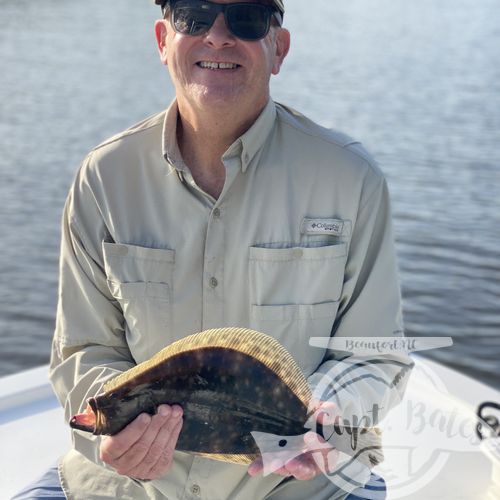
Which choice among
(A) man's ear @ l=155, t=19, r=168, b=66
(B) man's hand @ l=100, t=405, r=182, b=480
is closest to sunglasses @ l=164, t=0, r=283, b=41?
(A) man's ear @ l=155, t=19, r=168, b=66

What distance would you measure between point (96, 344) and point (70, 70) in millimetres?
17127

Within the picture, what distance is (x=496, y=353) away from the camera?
8.19 metres

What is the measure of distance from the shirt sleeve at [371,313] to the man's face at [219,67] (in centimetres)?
54

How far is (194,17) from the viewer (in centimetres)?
278

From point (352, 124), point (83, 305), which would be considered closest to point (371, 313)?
point (83, 305)

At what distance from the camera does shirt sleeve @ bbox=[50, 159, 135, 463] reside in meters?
2.89

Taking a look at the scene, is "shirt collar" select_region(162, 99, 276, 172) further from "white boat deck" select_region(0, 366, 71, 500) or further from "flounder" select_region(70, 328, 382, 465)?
"white boat deck" select_region(0, 366, 71, 500)

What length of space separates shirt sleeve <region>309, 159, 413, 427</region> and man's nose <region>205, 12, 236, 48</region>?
27.2 inches

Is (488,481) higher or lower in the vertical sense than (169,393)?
lower

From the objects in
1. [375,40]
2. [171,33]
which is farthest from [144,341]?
[375,40]

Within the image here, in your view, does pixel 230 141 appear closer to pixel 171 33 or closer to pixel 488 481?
pixel 171 33

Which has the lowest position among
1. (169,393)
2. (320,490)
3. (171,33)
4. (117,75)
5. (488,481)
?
(117,75)

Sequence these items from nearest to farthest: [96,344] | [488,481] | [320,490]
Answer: [320,490] < [96,344] < [488,481]

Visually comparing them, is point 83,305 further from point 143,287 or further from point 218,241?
point 218,241
